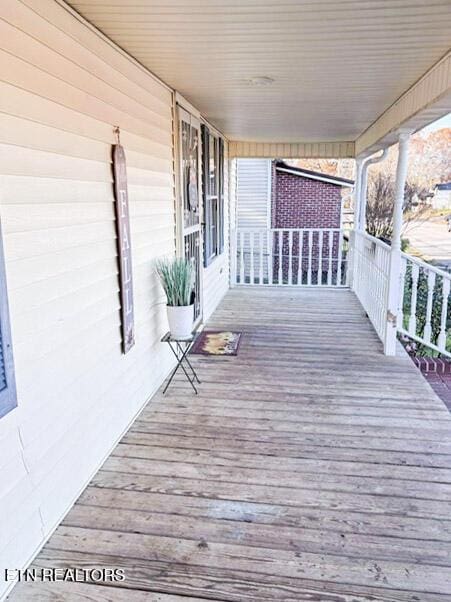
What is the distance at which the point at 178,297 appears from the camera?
12.5 feet

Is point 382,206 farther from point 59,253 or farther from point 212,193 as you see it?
Result: point 59,253

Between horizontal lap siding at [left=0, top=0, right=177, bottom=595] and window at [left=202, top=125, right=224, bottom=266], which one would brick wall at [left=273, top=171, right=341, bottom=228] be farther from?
horizontal lap siding at [left=0, top=0, right=177, bottom=595]

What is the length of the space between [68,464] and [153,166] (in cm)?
226

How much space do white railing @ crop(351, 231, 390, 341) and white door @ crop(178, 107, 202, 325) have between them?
1983mm

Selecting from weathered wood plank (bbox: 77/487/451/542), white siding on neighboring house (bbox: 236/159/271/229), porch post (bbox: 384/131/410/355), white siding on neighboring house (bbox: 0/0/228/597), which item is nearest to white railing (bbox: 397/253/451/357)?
porch post (bbox: 384/131/410/355)

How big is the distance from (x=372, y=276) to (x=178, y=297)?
3.05 meters

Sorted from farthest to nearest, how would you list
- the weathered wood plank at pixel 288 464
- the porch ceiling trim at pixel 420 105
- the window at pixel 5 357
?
the porch ceiling trim at pixel 420 105 < the weathered wood plank at pixel 288 464 < the window at pixel 5 357

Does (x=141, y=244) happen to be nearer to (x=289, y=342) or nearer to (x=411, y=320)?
(x=289, y=342)

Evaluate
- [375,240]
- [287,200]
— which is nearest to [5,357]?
[375,240]

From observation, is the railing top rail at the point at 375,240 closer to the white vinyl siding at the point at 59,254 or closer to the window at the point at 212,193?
the window at the point at 212,193

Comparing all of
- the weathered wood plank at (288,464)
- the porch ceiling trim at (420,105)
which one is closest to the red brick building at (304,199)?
the porch ceiling trim at (420,105)

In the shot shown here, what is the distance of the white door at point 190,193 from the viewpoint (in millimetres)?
4527

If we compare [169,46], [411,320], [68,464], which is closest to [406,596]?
[68,464]

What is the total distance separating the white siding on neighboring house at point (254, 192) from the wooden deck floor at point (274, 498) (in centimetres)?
747
